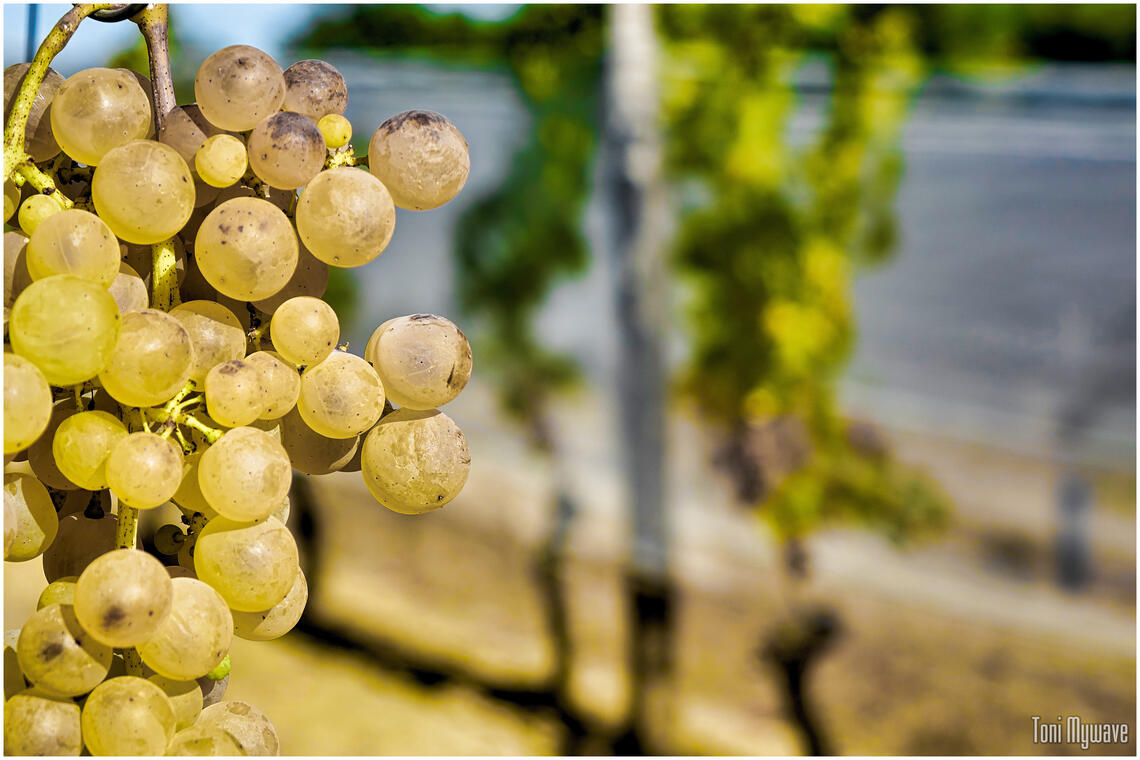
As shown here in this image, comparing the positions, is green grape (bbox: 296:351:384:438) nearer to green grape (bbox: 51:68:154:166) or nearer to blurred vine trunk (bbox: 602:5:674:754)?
green grape (bbox: 51:68:154:166)

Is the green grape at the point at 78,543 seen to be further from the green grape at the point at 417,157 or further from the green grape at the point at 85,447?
the green grape at the point at 417,157

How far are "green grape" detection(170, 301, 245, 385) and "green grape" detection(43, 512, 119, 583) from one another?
8 centimetres

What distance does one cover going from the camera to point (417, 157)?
0.30 meters

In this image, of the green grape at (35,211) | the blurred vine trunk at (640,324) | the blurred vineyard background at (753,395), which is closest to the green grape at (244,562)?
the green grape at (35,211)

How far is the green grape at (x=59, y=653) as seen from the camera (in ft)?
0.89

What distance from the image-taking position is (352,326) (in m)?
2.69

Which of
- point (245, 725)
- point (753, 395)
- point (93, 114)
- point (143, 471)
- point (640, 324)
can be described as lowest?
point (753, 395)

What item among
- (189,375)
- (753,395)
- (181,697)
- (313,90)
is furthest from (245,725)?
(753,395)

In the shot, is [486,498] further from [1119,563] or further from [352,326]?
[1119,563]

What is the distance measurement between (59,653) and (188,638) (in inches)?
1.5

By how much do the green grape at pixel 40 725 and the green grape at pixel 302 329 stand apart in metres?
0.13

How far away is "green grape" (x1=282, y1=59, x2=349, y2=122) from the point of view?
1.06 ft

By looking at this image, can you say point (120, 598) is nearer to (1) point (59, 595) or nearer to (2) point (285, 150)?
(1) point (59, 595)

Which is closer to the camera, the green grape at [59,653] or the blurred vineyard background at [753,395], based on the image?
the green grape at [59,653]
